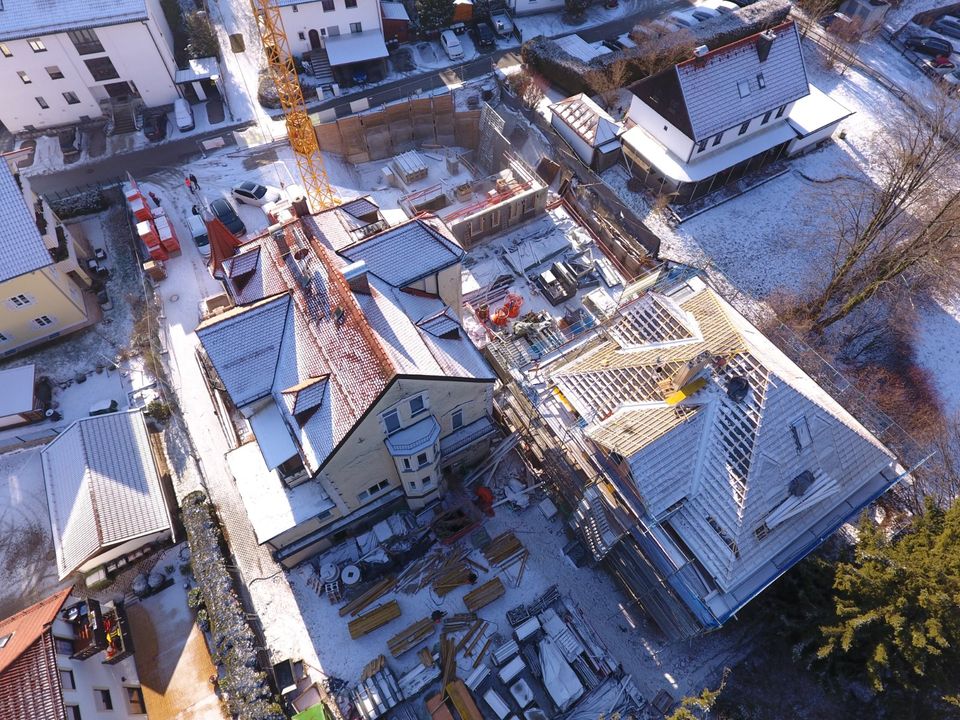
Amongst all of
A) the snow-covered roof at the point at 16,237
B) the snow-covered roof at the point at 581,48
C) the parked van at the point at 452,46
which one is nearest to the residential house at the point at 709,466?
the snow-covered roof at the point at 16,237

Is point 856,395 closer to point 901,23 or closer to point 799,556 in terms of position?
point 799,556

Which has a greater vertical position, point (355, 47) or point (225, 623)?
point (355, 47)

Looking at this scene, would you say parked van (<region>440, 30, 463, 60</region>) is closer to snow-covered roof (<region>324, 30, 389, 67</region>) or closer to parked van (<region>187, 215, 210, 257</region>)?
snow-covered roof (<region>324, 30, 389, 67</region>)

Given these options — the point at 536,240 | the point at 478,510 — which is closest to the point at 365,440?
the point at 478,510

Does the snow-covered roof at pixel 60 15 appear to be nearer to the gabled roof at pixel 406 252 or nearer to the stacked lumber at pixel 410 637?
the gabled roof at pixel 406 252

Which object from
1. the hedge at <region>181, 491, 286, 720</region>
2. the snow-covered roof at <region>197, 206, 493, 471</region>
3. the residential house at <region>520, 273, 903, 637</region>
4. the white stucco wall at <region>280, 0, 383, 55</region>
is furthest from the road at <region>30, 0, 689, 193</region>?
the residential house at <region>520, 273, 903, 637</region>

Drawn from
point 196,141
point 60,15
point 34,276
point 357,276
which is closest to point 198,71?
point 196,141

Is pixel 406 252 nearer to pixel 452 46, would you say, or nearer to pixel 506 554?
pixel 506 554

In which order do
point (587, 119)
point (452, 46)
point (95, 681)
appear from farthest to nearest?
point (452, 46)
point (587, 119)
point (95, 681)

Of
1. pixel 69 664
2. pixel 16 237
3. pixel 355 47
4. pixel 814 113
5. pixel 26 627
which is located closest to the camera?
pixel 69 664
